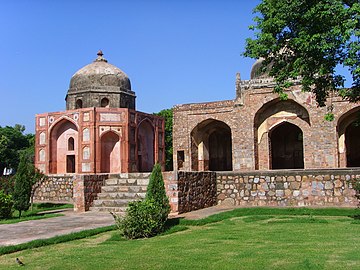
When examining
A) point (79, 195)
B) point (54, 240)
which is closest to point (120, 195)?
point (79, 195)

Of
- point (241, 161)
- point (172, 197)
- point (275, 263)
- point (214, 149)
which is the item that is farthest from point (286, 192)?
point (214, 149)

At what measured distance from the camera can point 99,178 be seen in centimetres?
1102

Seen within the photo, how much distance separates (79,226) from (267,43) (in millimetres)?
4803

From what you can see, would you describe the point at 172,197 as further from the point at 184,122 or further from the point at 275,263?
the point at 184,122

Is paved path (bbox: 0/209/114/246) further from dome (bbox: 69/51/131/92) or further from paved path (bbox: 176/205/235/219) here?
dome (bbox: 69/51/131/92)

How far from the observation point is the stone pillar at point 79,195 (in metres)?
10.3

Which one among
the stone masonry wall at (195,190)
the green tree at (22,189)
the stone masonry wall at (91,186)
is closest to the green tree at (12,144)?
the green tree at (22,189)

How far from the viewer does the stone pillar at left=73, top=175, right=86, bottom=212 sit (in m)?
10.3

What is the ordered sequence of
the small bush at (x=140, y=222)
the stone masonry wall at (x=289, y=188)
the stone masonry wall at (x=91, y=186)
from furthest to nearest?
the stone masonry wall at (x=91, y=186) < the stone masonry wall at (x=289, y=188) < the small bush at (x=140, y=222)

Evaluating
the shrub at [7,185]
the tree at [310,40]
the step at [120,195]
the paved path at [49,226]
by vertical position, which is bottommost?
the paved path at [49,226]

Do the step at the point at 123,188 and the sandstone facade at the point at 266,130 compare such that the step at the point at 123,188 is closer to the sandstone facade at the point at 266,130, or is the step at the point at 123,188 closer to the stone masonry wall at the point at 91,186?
the stone masonry wall at the point at 91,186

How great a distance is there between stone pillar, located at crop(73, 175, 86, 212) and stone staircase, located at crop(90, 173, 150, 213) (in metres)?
0.26

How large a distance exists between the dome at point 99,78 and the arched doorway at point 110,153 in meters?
3.11

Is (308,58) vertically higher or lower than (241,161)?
higher
